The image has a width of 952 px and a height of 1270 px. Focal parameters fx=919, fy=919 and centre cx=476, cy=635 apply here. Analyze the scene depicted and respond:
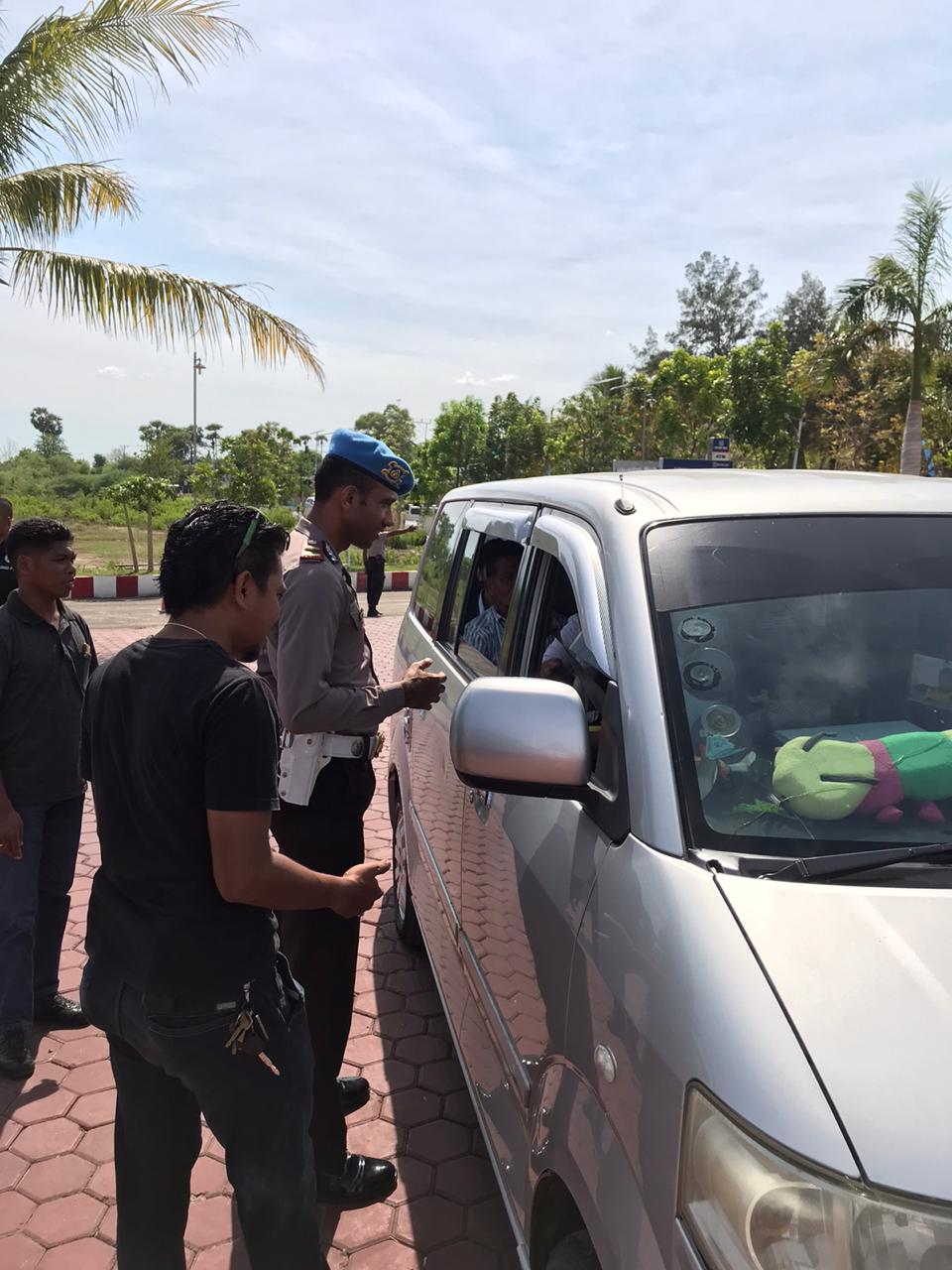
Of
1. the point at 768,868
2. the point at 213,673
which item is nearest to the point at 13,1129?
the point at 213,673

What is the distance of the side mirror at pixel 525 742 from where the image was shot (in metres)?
1.60

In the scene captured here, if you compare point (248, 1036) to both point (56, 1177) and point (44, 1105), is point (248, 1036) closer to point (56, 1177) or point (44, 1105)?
point (56, 1177)

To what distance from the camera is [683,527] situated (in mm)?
1926

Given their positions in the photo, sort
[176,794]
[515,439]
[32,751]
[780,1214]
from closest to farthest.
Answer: [780,1214], [176,794], [32,751], [515,439]

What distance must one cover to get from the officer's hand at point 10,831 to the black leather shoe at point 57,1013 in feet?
2.49

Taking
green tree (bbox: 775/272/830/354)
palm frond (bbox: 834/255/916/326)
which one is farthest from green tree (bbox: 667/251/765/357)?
palm frond (bbox: 834/255/916/326)

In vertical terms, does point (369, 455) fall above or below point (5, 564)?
above

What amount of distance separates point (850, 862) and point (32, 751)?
2.84 m

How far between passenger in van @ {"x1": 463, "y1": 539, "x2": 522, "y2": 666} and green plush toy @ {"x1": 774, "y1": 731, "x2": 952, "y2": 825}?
1411 mm

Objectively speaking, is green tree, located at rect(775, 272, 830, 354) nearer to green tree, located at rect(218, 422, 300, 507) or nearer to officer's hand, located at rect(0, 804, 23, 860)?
green tree, located at rect(218, 422, 300, 507)

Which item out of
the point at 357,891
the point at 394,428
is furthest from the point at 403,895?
the point at 394,428

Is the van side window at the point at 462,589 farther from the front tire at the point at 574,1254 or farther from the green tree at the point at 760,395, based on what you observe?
the green tree at the point at 760,395

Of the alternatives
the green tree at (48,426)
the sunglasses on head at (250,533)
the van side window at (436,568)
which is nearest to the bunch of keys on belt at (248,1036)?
the sunglasses on head at (250,533)

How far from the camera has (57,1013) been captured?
3.47 metres
